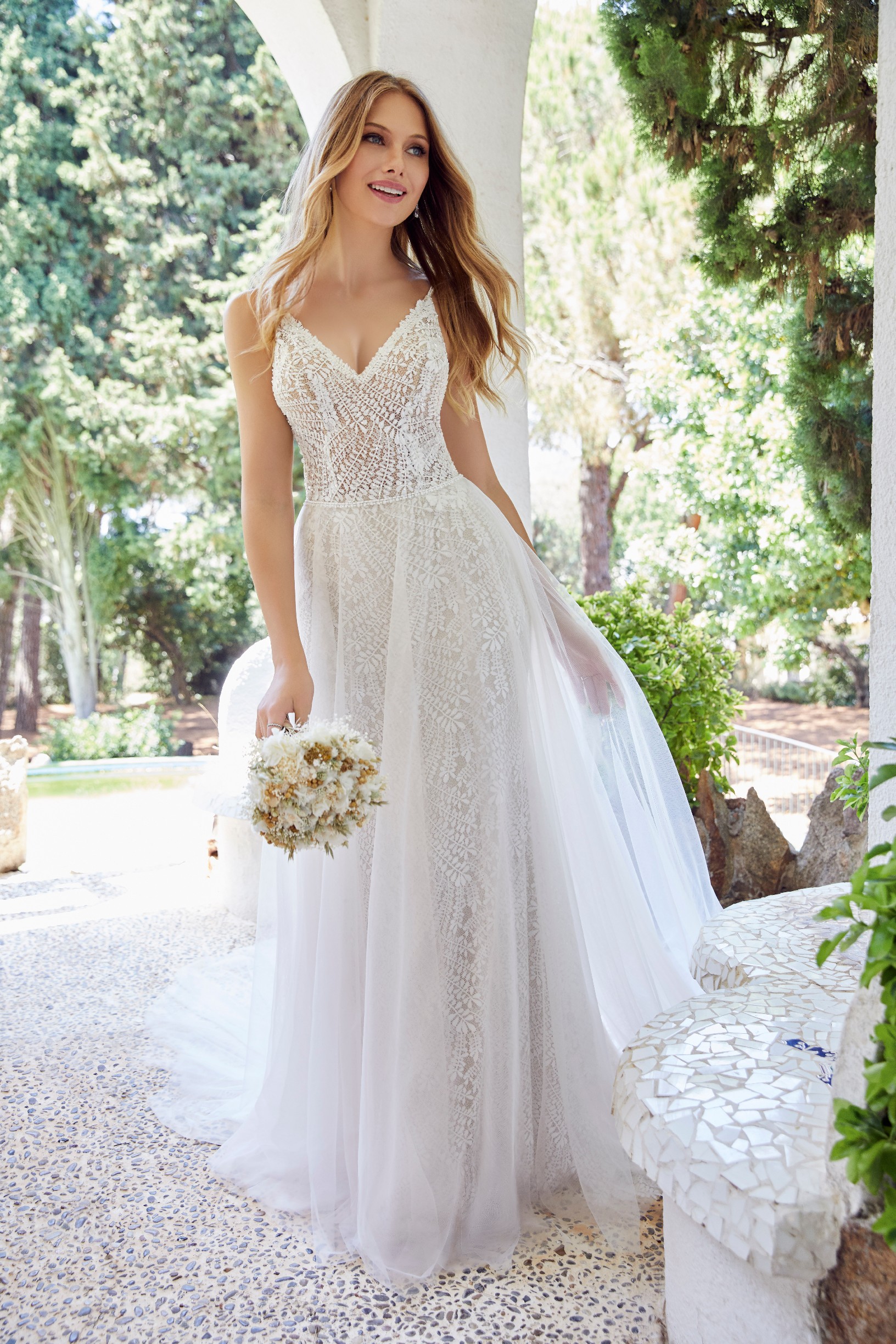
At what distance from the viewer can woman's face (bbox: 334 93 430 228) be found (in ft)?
6.50

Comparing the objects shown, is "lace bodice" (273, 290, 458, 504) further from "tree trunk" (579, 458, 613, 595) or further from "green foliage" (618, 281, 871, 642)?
"tree trunk" (579, 458, 613, 595)

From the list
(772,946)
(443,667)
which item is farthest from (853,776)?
(443,667)

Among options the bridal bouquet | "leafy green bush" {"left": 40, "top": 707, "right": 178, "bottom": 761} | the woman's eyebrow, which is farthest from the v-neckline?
"leafy green bush" {"left": 40, "top": 707, "right": 178, "bottom": 761}

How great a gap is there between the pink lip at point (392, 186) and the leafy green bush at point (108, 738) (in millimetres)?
10804

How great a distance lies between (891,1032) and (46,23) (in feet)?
51.5

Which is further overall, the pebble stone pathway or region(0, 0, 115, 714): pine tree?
region(0, 0, 115, 714): pine tree

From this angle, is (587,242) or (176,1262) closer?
(176,1262)

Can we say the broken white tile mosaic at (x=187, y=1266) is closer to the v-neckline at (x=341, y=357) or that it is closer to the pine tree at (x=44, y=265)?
the v-neckline at (x=341, y=357)

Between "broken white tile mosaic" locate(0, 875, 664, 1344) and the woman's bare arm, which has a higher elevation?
the woman's bare arm

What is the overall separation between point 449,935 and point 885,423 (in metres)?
1.17

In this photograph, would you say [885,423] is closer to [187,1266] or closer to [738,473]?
[187,1266]

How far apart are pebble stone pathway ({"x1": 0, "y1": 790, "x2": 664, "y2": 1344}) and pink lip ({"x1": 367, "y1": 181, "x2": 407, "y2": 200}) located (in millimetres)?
2005

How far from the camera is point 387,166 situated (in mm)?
1985

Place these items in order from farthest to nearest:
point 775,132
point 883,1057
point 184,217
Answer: point 184,217 → point 775,132 → point 883,1057
